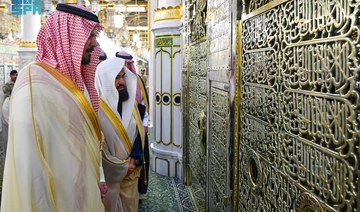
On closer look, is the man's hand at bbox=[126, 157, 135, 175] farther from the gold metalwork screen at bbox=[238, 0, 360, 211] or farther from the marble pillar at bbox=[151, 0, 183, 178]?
the marble pillar at bbox=[151, 0, 183, 178]

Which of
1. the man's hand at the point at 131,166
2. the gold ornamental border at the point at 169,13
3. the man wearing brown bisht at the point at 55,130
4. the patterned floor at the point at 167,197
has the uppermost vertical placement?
the gold ornamental border at the point at 169,13

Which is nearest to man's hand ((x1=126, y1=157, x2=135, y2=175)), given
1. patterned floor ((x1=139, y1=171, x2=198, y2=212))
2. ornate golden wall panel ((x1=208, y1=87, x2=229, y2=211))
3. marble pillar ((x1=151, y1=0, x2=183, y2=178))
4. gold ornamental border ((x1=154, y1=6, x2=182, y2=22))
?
ornate golden wall panel ((x1=208, y1=87, x2=229, y2=211))

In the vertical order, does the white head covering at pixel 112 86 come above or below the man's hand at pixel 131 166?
above

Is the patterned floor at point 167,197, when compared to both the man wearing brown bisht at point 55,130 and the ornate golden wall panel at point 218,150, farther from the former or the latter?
the man wearing brown bisht at point 55,130

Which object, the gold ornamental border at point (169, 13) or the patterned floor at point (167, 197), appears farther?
the gold ornamental border at point (169, 13)

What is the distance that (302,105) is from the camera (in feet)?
4.28

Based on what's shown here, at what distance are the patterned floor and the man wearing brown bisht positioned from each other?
235 centimetres

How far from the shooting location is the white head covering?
9.59 feet

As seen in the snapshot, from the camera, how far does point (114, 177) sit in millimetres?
2812

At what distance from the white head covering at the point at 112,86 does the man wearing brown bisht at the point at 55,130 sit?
0.92 meters

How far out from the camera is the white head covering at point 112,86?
2922 millimetres

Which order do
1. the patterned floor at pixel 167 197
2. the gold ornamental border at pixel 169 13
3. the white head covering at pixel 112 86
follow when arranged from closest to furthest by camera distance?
the white head covering at pixel 112 86, the patterned floor at pixel 167 197, the gold ornamental border at pixel 169 13

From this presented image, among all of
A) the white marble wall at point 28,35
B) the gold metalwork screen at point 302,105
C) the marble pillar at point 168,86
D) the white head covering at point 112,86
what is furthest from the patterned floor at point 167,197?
the white marble wall at point 28,35

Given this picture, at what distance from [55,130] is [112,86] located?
138cm
